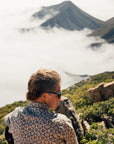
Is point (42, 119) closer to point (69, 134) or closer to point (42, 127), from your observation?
point (42, 127)

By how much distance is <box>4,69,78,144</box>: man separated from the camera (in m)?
2.51

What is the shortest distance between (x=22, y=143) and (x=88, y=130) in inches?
262

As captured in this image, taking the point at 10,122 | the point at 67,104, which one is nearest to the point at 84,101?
the point at 67,104

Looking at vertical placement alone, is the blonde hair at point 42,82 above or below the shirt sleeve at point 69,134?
above

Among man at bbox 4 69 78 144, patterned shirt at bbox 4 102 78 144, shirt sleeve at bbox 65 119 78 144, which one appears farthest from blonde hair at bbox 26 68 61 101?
shirt sleeve at bbox 65 119 78 144

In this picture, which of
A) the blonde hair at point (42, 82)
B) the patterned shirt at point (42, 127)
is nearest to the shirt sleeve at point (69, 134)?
the patterned shirt at point (42, 127)

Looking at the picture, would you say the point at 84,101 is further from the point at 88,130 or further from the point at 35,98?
the point at 35,98

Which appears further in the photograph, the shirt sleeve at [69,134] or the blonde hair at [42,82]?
the blonde hair at [42,82]

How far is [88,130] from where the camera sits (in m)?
8.73

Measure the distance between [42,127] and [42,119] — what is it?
11cm

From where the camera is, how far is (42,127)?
8.27 ft

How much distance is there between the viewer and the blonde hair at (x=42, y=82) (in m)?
2.65

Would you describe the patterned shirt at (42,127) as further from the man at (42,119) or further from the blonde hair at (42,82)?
the blonde hair at (42,82)

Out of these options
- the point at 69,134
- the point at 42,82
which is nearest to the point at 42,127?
the point at 69,134
